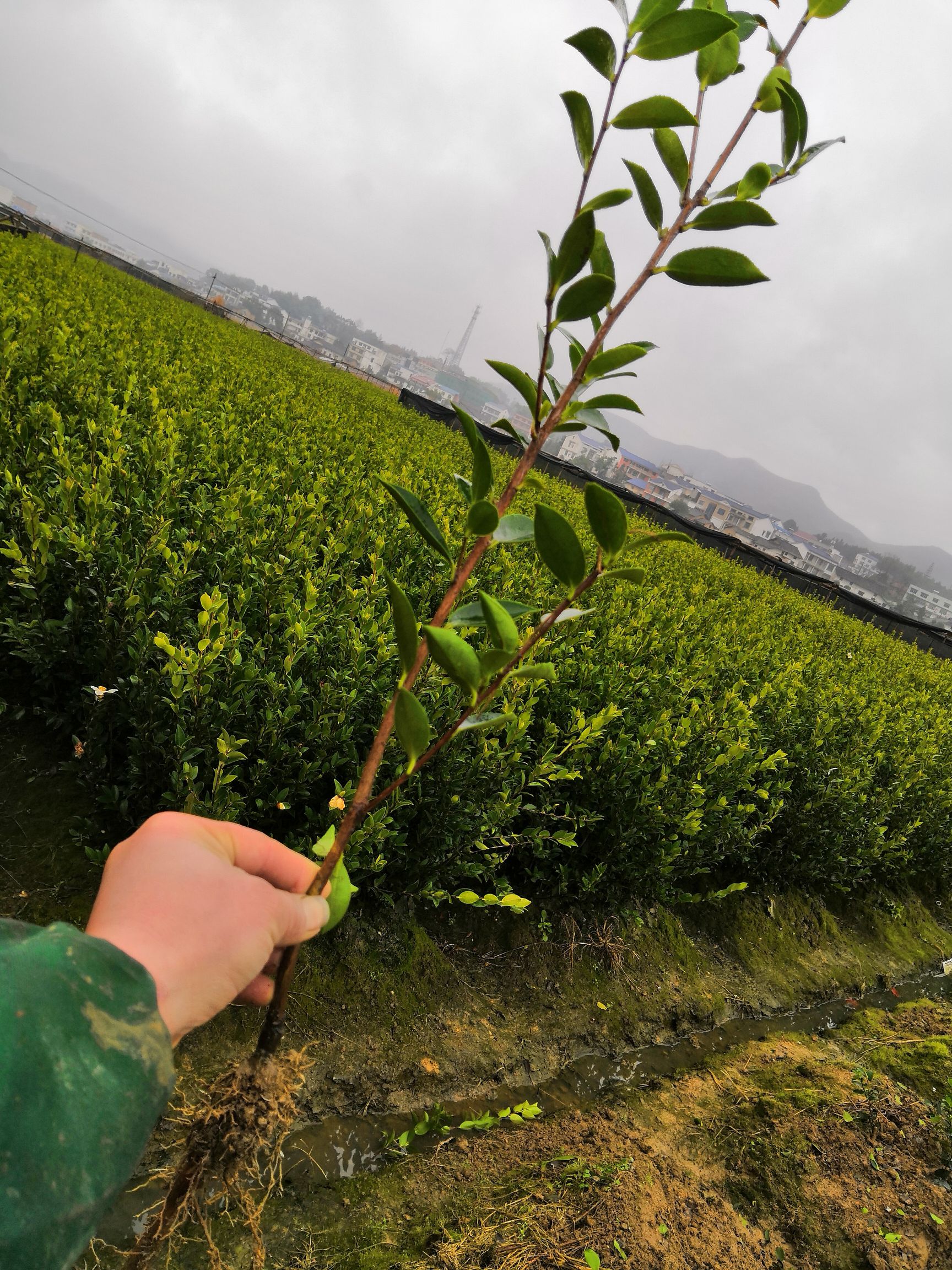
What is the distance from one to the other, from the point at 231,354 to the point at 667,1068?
28.5 ft

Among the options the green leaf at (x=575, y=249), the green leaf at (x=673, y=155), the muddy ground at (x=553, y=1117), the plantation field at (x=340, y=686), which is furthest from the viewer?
the plantation field at (x=340, y=686)

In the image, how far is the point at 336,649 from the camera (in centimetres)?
262

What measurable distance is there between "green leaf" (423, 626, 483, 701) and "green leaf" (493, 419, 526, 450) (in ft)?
0.75

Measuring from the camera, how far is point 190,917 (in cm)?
80

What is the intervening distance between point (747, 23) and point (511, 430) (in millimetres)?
566

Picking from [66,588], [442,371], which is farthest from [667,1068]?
[442,371]

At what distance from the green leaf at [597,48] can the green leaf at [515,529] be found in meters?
0.46

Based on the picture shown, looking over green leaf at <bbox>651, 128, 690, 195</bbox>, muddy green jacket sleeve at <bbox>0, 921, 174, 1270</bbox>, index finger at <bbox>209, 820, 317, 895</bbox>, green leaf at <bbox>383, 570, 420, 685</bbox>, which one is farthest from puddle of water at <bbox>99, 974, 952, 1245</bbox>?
green leaf at <bbox>651, 128, 690, 195</bbox>

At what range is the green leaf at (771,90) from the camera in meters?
0.73

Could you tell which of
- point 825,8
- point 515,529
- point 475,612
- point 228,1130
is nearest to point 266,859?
A: point 228,1130

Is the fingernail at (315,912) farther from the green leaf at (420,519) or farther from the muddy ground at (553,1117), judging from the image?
the muddy ground at (553,1117)

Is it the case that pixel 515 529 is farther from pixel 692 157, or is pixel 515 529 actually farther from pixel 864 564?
pixel 864 564

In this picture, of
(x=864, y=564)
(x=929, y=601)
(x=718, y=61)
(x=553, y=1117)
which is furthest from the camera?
(x=864, y=564)

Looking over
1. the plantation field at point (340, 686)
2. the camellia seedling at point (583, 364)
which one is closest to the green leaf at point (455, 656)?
the camellia seedling at point (583, 364)
